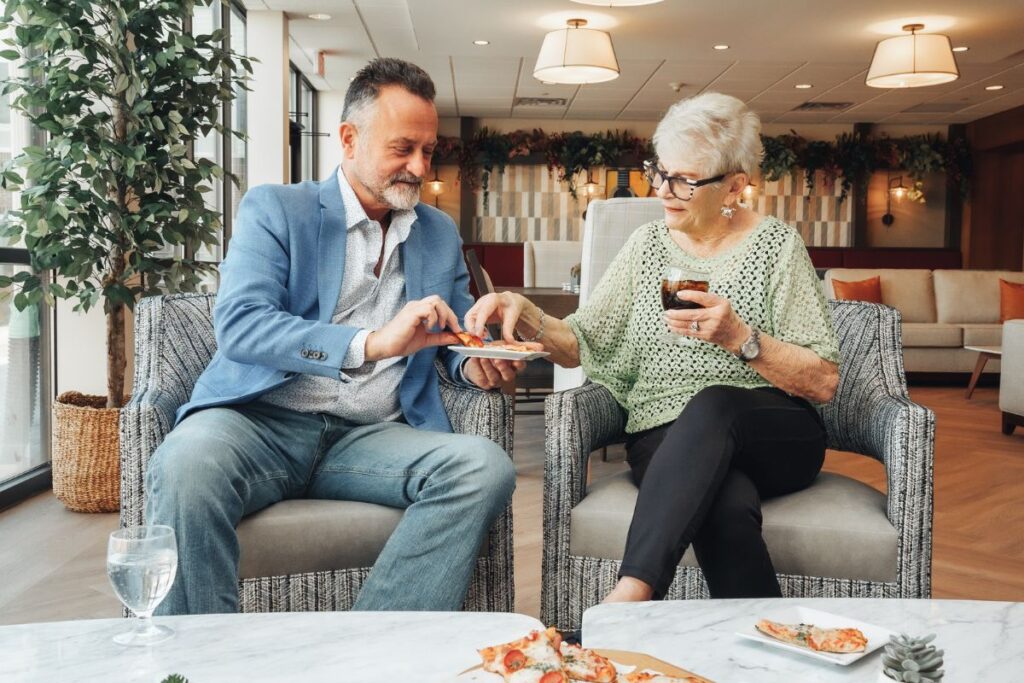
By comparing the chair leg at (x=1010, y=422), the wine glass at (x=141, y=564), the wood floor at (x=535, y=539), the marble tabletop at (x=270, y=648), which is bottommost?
the wood floor at (x=535, y=539)

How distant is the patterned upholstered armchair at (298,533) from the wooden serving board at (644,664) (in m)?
0.74

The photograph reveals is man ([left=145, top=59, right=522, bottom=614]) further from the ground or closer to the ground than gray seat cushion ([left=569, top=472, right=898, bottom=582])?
further from the ground

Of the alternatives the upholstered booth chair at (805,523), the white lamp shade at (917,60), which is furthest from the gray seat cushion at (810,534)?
the white lamp shade at (917,60)

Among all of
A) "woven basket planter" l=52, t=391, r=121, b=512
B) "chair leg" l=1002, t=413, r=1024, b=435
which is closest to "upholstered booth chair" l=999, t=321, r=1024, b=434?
"chair leg" l=1002, t=413, r=1024, b=435

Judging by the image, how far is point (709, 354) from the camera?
200cm

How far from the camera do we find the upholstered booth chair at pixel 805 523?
1.77 metres

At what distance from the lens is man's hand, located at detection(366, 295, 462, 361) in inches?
70.4

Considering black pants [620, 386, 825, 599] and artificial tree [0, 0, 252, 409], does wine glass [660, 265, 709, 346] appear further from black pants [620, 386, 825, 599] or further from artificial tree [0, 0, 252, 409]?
artificial tree [0, 0, 252, 409]

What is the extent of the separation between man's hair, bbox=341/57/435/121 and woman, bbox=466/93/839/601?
460 millimetres

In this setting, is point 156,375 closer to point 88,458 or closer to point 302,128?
point 88,458

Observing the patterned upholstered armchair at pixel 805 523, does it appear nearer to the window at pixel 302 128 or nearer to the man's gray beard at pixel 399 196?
the man's gray beard at pixel 399 196

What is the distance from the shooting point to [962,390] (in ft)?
25.4

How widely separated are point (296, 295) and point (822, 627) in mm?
1210

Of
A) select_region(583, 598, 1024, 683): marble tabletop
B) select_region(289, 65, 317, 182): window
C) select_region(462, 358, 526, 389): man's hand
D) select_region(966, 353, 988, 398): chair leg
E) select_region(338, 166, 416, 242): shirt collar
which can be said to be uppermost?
select_region(289, 65, 317, 182): window
